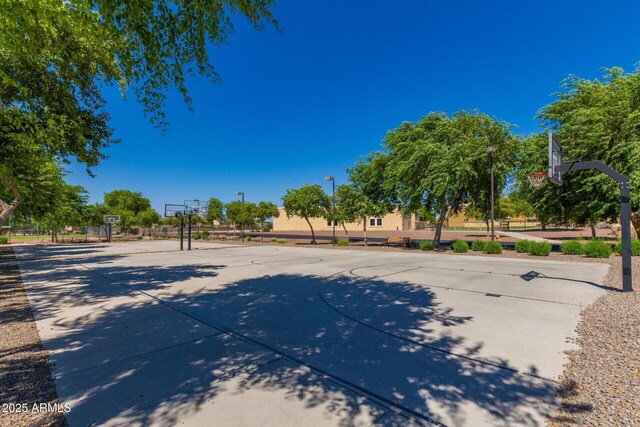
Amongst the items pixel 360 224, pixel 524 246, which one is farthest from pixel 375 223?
pixel 524 246

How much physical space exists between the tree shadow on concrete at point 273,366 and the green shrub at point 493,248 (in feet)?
42.9

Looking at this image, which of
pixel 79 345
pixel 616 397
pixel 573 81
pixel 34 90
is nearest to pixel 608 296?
pixel 616 397

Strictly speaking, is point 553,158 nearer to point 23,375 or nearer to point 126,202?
point 23,375

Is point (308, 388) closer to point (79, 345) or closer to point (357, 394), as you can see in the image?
point (357, 394)

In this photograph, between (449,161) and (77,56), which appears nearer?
(77,56)

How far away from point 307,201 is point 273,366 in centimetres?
2497

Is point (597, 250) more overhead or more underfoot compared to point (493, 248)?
more overhead

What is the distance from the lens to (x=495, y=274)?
36.6 feet

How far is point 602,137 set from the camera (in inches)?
615

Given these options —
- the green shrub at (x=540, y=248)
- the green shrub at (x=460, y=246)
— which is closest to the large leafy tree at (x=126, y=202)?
the green shrub at (x=460, y=246)

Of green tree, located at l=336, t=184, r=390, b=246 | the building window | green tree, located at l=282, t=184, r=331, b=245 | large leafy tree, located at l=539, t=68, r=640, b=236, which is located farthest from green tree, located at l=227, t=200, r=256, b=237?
large leafy tree, located at l=539, t=68, r=640, b=236

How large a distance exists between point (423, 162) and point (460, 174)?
2.37 meters

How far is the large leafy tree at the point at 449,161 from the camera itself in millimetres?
18766

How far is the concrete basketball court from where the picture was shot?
10.0 ft
